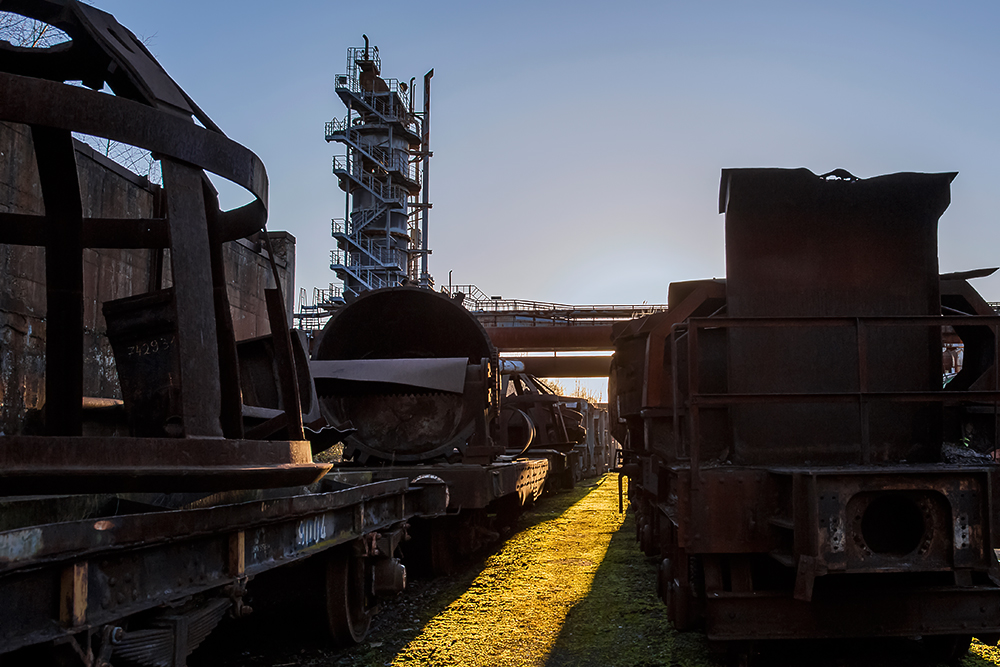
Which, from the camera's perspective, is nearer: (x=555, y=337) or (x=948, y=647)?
(x=948, y=647)

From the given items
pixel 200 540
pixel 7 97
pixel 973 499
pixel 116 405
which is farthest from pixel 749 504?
pixel 7 97

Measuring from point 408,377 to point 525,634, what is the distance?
342cm

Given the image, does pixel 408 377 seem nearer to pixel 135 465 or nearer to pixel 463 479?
pixel 463 479

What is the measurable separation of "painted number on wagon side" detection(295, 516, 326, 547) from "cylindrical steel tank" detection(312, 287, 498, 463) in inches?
145

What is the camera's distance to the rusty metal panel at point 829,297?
17.7 ft

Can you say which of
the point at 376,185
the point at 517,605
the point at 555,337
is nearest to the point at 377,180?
the point at 376,185

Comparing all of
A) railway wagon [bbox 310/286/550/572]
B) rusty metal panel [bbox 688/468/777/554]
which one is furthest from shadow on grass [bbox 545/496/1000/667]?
railway wagon [bbox 310/286/550/572]

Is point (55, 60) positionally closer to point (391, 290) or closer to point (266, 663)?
point (266, 663)

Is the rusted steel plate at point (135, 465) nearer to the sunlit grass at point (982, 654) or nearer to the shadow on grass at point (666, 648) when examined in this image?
the shadow on grass at point (666, 648)

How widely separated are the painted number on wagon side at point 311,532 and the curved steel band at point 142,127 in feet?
5.44

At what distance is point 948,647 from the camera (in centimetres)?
Answer: 476

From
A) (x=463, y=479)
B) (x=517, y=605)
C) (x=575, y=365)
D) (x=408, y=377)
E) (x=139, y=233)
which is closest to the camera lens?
(x=139, y=233)

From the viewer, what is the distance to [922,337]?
214 inches

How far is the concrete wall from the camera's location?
6246mm
